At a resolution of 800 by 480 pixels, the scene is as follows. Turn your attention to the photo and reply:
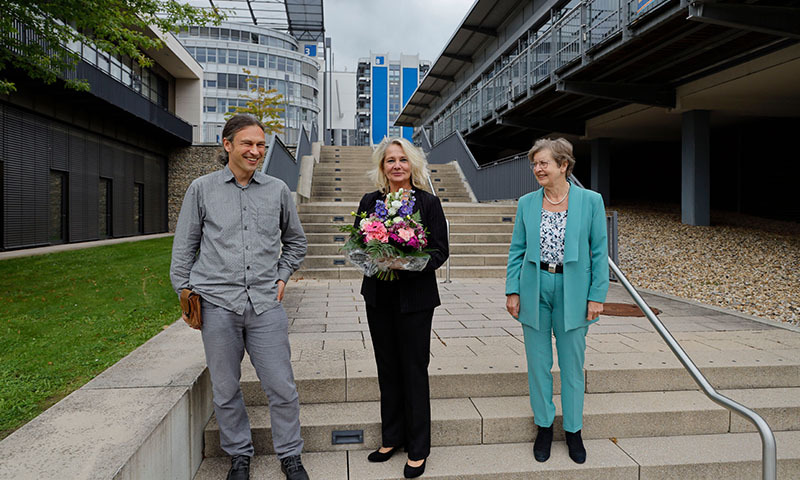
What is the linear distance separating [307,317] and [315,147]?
14.1 metres

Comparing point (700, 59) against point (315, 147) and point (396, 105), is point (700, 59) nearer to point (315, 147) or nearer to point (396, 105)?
point (315, 147)

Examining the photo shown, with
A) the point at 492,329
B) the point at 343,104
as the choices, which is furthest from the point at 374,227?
the point at 343,104

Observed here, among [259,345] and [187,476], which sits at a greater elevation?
[259,345]

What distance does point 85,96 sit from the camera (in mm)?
15336

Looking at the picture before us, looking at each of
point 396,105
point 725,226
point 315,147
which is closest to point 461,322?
point 725,226

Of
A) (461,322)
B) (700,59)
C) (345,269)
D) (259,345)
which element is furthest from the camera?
(700,59)

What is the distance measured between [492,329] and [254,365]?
292 centimetres

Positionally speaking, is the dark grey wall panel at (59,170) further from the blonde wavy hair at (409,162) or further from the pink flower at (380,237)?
the pink flower at (380,237)

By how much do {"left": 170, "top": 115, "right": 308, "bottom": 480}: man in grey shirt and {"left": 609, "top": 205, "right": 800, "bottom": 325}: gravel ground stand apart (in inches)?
256

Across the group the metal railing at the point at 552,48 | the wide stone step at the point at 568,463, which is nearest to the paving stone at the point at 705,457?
the wide stone step at the point at 568,463

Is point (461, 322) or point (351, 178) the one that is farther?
point (351, 178)

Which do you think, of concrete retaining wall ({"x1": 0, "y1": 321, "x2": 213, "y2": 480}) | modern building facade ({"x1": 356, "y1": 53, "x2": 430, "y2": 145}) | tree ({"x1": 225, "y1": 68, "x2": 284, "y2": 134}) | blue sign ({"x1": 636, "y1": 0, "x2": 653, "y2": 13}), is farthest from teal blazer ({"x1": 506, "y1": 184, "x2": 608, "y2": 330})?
modern building facade ({"x1": 356, "y1": 53, "x2": 430, "y2": 145})

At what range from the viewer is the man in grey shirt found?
2455 millimetres

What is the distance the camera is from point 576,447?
2.94m
